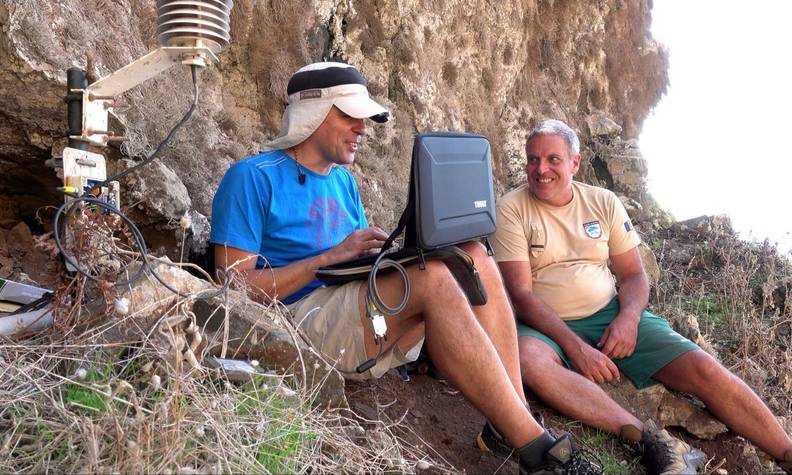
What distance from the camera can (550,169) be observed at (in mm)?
3957

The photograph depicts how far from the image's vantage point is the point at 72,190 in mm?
2312

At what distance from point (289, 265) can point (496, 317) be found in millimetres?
891

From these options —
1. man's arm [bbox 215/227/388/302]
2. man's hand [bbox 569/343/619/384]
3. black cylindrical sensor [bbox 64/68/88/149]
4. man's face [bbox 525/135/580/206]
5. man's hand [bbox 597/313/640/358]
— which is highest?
black cylindrical sensor [bbox 64/68/88/149]

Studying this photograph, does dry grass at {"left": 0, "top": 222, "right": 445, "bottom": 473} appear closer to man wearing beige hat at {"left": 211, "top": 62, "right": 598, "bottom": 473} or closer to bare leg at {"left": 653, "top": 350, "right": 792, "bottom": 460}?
man wearing beige hat at {"left": 211, "top": 62, "right": 598, "bottom": 473}

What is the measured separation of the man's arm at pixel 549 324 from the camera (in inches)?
139

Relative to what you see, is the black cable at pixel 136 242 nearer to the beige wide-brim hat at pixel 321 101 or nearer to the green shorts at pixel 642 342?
the beige wide-brim hat at pixel 321 101

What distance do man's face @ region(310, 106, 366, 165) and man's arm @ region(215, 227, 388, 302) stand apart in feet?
1.78

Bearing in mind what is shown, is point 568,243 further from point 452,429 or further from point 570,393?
point 452,429

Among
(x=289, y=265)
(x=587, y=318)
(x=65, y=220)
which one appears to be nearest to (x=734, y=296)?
(x=587, y=318)

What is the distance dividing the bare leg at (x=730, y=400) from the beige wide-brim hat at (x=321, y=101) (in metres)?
2.05

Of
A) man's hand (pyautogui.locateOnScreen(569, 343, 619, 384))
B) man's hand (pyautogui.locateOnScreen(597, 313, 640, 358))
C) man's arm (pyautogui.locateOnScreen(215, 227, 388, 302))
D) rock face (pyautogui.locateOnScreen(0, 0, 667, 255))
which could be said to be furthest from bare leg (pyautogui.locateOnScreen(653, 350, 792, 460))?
rock face (pyautogui.locateOnScreen(0, 0, 667, 255))

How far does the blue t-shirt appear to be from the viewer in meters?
2.96

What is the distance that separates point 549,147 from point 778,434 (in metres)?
1.88

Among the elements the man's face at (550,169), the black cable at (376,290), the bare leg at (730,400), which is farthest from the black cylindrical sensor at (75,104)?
the bare leg at (730,400)
